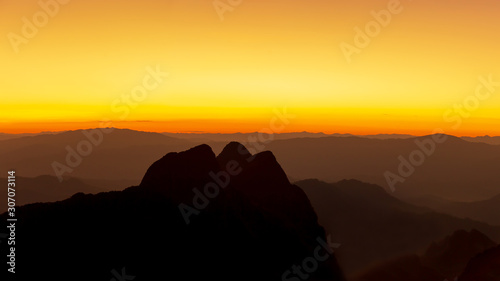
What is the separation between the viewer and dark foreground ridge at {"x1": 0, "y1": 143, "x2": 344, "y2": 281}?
4644 centimetres

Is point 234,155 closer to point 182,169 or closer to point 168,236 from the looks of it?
point 182,169

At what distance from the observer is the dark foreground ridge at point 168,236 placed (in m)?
46.4

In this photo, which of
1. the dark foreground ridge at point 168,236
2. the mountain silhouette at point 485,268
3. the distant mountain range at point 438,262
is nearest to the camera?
the mountain silhouette at point 485,268

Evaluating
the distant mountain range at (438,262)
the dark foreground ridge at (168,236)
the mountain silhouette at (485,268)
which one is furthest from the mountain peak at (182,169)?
the distant mountain range at (438,262)

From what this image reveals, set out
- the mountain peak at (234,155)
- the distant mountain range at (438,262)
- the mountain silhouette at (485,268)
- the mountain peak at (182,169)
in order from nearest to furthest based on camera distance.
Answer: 1. the mountain silhouette at (485,268)
2. the mountain peak at (182,169)
3. the mountain peak at (234,155)
4. the distant mountain range at (438,262)

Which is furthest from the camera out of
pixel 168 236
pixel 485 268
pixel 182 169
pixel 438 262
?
pixel 438 262

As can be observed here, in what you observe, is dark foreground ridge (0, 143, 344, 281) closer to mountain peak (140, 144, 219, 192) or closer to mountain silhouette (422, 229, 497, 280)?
mountain peak (140, 144, 219, 192)

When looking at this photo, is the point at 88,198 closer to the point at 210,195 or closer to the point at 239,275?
the point at 210,195

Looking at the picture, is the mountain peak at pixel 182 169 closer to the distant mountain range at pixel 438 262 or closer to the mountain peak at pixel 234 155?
the mountain peak at pixel 234 155

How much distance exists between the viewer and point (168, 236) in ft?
169

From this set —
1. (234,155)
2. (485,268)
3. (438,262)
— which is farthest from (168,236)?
(438,262)

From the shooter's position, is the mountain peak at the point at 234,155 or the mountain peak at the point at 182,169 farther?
the mountain peak at the point at 234,155

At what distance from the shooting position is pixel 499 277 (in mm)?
42750

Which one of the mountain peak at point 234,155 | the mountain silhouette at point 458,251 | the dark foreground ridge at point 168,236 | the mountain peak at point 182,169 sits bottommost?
the mountain silhouette at point 458,251
